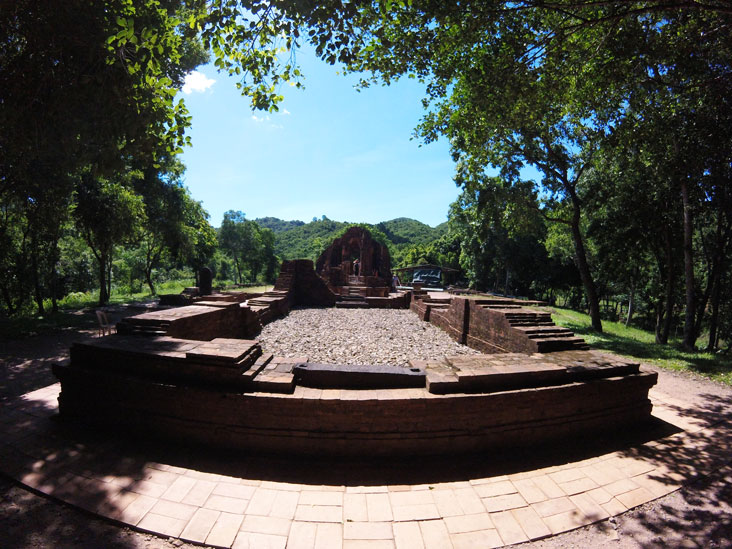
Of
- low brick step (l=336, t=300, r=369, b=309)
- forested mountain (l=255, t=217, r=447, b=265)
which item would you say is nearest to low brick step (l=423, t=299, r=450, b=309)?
low brick step (l=336, t=300, r=369, b=309)

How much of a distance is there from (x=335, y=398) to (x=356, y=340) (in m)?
5.60

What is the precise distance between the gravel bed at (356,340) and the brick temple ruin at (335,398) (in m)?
2.71

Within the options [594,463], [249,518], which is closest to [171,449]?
[249,518]

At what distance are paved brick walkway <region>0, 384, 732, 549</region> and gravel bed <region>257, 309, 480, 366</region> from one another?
10.7ft

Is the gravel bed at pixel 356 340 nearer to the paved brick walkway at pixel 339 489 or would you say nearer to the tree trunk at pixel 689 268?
the paved brick walkway at pixel 339 489

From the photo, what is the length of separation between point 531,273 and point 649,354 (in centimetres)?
2805

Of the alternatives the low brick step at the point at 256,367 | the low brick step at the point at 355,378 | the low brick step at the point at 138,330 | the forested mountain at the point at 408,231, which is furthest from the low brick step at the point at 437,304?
the forested mountain at the point at 408,231

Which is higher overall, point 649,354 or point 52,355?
point 649,354

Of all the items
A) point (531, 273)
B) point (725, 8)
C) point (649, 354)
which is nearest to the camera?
point (725, 8)

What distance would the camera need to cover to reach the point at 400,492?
2.89 m

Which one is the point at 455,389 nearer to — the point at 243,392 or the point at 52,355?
the point at 243,392

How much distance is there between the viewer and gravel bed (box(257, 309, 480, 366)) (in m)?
7.24

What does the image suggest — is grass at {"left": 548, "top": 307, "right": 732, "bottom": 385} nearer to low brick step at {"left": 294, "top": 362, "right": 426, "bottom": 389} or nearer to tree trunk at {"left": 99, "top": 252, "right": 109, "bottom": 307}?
low brick step at {"left": 294, "top": 362, "right": 426, "bottom": 389}

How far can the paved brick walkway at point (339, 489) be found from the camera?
2441 millimetres
